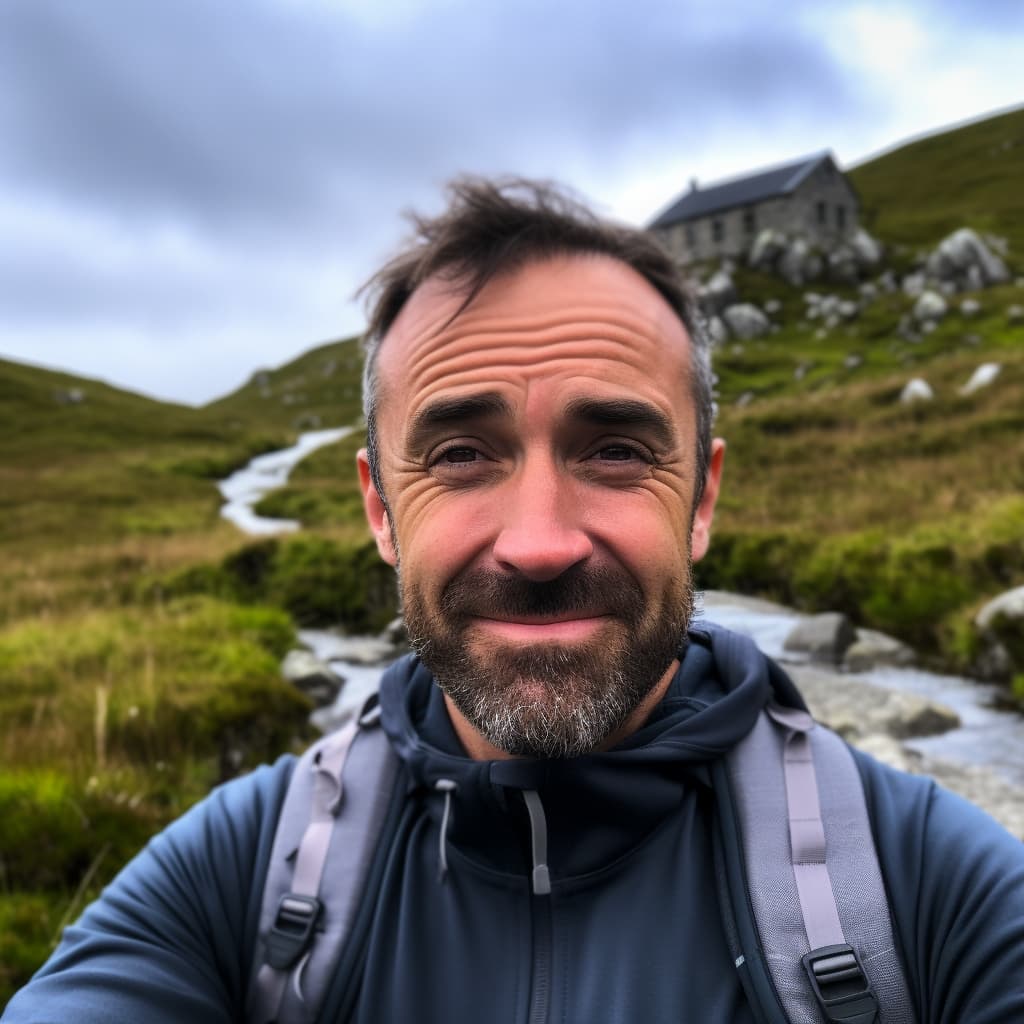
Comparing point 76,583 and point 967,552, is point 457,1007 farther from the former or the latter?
point 76,583

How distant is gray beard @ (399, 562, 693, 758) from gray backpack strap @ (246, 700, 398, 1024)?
1.86 ft

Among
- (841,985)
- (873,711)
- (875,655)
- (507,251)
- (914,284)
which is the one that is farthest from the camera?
(914,284)

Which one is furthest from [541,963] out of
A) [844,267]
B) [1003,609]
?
[844,267]

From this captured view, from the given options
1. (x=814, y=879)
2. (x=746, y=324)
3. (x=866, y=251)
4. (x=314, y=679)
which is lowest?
(x=314, y=679)

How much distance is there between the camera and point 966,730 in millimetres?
8555

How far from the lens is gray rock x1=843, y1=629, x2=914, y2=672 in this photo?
10758 millimetres

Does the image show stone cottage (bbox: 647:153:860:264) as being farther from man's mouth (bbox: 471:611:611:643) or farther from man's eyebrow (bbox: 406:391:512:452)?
man's mouth (bbox: 471:611:611:643)

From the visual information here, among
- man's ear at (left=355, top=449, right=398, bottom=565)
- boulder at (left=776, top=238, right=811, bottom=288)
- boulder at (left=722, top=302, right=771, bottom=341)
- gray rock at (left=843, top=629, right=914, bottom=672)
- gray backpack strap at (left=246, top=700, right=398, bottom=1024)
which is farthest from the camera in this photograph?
boulder at (left=776, top=238, right=811, bottom=288)

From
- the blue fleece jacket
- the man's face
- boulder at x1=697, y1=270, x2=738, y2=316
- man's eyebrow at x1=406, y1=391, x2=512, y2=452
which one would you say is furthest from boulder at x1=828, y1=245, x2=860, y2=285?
the blue fleece jacket

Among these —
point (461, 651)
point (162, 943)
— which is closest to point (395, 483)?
point (461, 651)

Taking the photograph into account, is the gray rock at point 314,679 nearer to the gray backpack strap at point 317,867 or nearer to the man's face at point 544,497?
the gray backpack strap at point 317,867

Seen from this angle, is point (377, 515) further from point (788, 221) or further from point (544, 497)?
point (788, 221)

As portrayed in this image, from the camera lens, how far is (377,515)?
316 cm

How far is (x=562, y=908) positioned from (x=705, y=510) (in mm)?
1542
